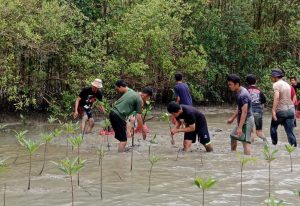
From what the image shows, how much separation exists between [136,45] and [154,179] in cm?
1021

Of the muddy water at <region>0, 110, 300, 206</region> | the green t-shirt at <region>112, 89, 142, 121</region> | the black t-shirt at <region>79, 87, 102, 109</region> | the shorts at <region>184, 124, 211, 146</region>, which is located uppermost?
the green t-shirt at <region>112, 89, 142, 121</region>

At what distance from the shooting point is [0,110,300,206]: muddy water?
242 inches

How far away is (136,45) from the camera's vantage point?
17.0 meters

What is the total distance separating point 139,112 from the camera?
9.88 meters

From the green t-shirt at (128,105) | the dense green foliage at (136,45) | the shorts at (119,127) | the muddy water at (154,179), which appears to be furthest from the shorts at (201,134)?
the dense green foliage at (136,45)

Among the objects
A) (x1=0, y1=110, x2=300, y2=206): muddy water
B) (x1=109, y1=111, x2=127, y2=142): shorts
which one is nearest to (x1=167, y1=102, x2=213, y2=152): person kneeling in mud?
(x1=0, y1=110, x2=300, y2=206): muddy water

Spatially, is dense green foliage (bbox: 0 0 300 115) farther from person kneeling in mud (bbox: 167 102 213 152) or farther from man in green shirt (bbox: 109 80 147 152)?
person kneeling in mud (bbox: 167 102 213 152)

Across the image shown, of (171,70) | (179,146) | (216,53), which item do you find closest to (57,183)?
(179,146)

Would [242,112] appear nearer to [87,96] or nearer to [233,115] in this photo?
[233,115]

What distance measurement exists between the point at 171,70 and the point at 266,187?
1188 centimetres

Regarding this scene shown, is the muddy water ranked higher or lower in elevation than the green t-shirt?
lower

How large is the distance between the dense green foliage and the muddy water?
4.54m

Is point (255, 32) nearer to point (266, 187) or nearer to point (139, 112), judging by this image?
point (139, 112)

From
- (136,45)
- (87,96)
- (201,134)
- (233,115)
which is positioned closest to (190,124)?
(201,134)
